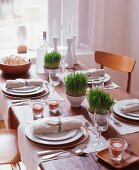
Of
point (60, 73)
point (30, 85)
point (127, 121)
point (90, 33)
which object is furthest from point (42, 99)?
point (90, 33)

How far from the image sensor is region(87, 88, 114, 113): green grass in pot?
1.33m

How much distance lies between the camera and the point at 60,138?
4.06 ft

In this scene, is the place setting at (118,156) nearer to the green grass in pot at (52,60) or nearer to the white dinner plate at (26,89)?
the white dinner plate at (26,89)

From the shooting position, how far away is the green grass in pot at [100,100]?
1332 mm

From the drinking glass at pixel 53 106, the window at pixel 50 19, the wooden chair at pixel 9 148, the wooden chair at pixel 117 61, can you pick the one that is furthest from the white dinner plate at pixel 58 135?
the window at pixel 50 19

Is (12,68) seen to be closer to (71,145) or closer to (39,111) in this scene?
(39,111)

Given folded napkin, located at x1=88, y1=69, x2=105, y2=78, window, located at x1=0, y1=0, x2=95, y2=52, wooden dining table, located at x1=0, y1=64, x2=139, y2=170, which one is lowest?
wooden dining table, located at x1=0, y1=64, x2=139, y2=170

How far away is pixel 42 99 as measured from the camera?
1690 mm

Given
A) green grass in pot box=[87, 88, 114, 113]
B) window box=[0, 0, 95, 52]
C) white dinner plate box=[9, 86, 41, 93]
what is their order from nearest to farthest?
green grass in pot box=[87, 88, 114, 113] < white dinner plate box=[9, 86, 41, 93] < window box=[0, 0, 95, 52]

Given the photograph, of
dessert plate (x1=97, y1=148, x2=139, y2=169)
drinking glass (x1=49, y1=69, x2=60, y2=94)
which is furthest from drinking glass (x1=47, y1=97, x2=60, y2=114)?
dessert plate (x1=97, y1=148, x2=139, y2=169)

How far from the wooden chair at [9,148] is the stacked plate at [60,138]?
39 centimetres

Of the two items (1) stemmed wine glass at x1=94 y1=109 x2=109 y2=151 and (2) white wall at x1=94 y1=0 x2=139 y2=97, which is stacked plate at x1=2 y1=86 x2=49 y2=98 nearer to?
(1) stemmed wine glass at x1=94 y1=109 x2=109 y2=151

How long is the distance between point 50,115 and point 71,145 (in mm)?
302

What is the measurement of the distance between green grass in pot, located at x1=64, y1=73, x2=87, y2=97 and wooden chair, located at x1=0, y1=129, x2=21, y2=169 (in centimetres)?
43
